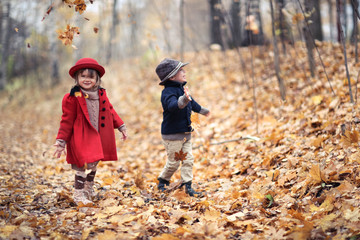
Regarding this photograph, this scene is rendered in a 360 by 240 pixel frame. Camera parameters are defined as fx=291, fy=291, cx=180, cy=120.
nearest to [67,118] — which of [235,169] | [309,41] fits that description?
[235,169]

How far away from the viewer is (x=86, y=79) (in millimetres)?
3039

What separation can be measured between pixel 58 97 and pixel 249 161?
46.9 ft

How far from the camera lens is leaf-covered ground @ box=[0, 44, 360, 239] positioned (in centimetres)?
227

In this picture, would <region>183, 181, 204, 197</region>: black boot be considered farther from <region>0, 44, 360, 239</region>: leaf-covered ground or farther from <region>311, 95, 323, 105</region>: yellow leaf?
<region>311, 95, 323, 105</region>: yellow leaf

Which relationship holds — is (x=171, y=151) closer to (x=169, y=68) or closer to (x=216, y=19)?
(x=169, y=68)

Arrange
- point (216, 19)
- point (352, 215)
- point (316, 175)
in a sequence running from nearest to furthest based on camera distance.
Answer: point (352, 215)
point (316, 175)
point (216, 19)

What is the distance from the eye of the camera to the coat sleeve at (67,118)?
294 centimetres

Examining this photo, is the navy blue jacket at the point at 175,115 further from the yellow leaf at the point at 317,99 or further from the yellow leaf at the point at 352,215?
the yellow leaf at the point at 317,99

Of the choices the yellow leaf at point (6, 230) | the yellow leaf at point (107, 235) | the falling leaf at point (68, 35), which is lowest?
the yellow leaf at point (107, 235)

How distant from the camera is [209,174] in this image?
4.21 m

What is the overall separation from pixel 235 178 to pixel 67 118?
2171mm

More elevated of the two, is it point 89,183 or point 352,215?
point 89,183

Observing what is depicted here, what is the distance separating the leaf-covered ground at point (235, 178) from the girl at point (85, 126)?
0.38 m

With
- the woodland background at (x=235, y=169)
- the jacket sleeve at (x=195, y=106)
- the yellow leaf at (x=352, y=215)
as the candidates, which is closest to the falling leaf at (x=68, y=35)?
the woodland background at (x=235, y=169)
